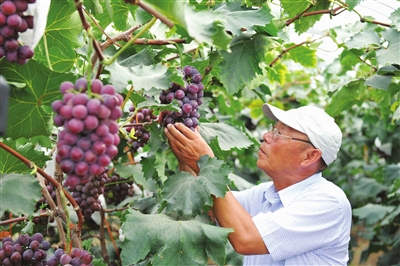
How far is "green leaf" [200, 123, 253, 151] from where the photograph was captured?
7.00 feet

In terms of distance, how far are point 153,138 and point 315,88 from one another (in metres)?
5.00

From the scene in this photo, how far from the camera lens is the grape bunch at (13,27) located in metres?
1.15

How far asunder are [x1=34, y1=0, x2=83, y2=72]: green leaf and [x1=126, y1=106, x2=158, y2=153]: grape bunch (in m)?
0.35

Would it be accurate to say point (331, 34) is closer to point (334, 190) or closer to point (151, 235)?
point (334, 190)

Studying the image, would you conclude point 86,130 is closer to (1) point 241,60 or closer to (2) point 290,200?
(1) point 241,60

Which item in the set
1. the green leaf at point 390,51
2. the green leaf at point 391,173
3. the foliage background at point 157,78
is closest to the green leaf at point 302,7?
the foliage background at point 157,78

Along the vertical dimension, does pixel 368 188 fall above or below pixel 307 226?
below

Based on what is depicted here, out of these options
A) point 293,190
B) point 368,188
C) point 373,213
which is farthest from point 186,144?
point 368,188

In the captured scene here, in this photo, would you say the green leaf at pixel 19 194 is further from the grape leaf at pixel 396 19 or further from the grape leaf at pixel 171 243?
the grape leaf at pixel 396 19

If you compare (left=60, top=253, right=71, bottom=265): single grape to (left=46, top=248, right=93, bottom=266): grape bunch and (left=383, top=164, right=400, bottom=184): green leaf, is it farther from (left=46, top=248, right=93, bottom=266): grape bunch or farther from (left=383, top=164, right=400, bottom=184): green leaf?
(left=383, top=164, right=400, bottom=184): green leaf

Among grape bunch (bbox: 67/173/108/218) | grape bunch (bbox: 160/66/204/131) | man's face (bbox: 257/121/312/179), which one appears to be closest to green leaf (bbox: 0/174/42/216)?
grape bunch (bbox: 160/66/204/131)

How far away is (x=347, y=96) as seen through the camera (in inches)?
137

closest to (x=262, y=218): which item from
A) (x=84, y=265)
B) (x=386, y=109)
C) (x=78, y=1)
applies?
(x=84, y=265)

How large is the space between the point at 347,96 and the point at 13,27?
8.98ft
